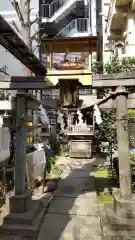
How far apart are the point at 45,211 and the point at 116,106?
4.13m

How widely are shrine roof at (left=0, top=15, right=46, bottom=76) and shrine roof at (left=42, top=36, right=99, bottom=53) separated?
0.67 m

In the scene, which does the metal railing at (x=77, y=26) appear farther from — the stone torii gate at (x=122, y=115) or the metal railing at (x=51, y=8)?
the stone torii gate at (x=122, y=115)

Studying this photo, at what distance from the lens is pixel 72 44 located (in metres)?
6.81

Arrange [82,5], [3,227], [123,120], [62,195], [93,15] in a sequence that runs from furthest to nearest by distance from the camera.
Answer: [82,5], [93,15], [62,195], [123,120], [3,227]

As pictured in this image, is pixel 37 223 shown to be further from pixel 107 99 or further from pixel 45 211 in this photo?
pixel 107 99

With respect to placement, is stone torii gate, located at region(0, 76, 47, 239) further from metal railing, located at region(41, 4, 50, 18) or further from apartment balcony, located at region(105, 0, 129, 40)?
→ metal railing, located at region(41, 4, 50, 18)

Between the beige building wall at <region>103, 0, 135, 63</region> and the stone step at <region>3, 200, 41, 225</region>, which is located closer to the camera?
the stone step at <region>3, 200, 41, 225</region>

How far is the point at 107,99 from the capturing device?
7.54m

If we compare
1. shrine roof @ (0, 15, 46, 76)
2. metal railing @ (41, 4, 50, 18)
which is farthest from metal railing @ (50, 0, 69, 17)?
shrine roof @ (0, 15, 46, 76)

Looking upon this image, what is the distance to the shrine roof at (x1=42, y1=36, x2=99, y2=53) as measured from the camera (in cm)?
661

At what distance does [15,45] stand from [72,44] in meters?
1.61

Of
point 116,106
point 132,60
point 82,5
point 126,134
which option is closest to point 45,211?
point 126,134

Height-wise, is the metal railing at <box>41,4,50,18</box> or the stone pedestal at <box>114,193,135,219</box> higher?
the metal railing at <box>41,4,50,18</box>

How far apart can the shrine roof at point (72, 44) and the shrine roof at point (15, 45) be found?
0.67m
